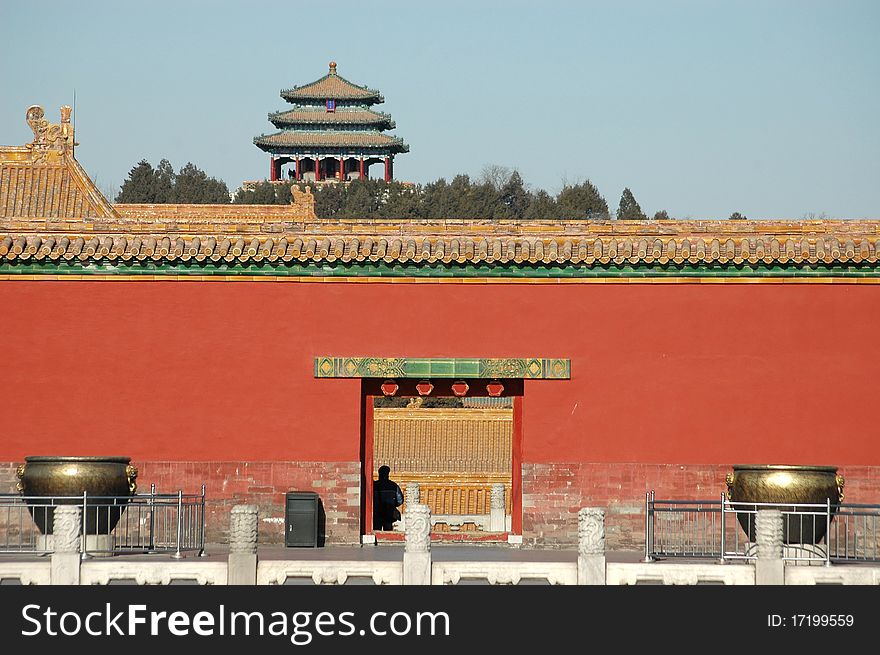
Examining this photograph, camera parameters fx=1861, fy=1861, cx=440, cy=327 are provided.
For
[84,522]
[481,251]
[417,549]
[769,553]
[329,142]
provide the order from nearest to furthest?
[417,549], [769,553], [84,522], [481,251], [329,142]

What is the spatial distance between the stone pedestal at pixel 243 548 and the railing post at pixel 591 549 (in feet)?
9.56

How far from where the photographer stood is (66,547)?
1658cm

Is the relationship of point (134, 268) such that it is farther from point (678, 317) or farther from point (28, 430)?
point (678, 317)

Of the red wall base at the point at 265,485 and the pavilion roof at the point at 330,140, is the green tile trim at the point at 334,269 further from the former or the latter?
the pavilion roof at the point at 330,140

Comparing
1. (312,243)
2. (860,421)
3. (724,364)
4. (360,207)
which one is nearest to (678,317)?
(724,364)

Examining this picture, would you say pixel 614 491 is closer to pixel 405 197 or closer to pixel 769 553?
pixel 769 553

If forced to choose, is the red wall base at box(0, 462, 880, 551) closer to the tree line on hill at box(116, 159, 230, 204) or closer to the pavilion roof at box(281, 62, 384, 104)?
the tree line on hill at box(116, 159, 230, 204)

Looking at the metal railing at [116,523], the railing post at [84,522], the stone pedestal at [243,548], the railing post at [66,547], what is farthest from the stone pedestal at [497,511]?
the railing post at [66,547]

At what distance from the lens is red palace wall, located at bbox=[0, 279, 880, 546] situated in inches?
824

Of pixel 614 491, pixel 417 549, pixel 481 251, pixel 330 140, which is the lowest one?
pixel 417 549

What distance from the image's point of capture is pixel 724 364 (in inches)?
829

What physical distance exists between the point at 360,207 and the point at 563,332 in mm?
41682

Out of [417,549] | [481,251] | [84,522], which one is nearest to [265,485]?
[84,522]

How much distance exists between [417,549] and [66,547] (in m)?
3.13
